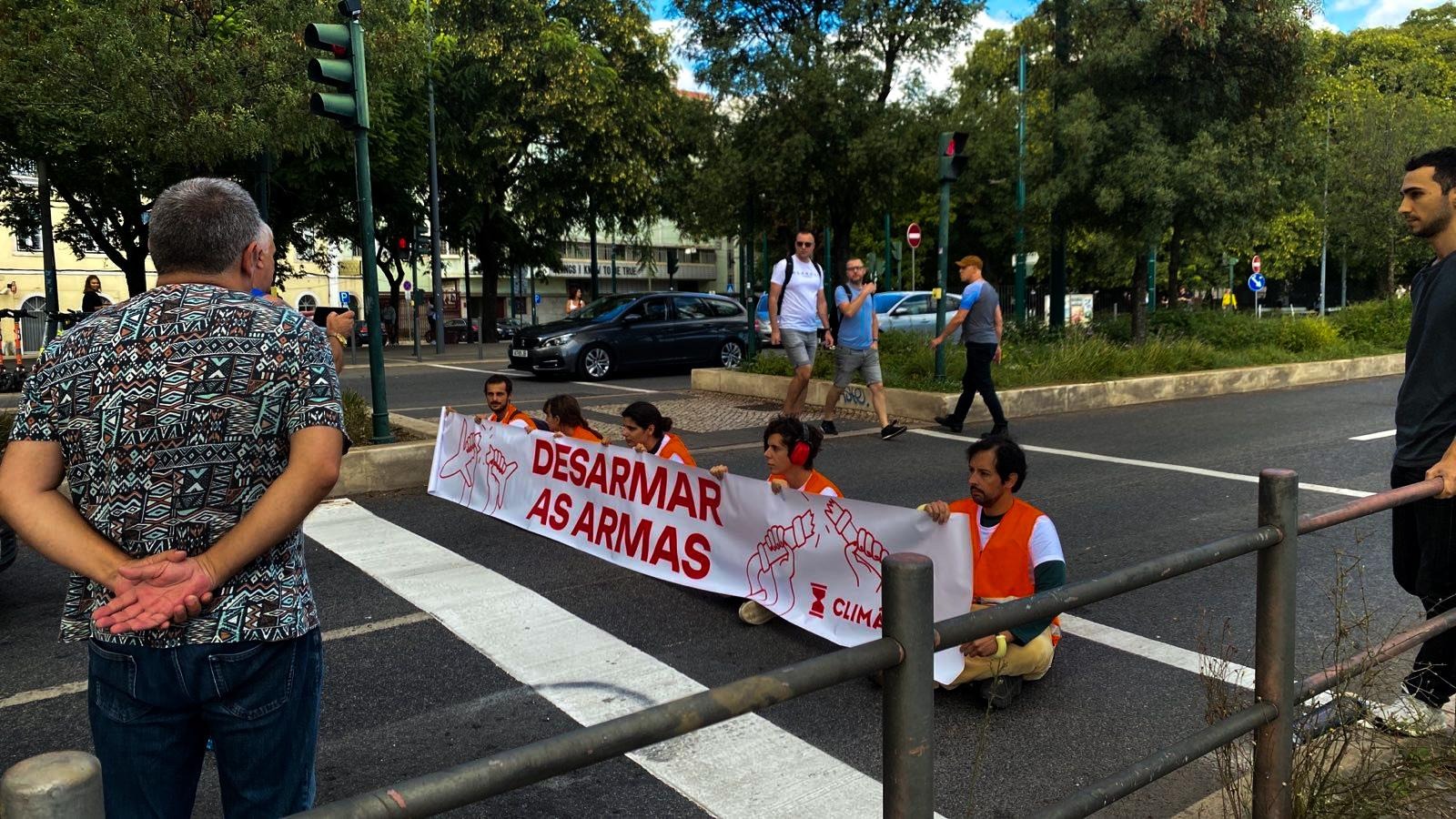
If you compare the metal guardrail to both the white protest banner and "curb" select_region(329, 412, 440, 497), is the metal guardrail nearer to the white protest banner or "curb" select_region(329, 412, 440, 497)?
the white protest banner

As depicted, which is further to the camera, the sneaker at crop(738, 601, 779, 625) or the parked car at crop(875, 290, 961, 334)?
the parked car at crop(875, 290, 961, 334)

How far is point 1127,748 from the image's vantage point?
3545 millimetres

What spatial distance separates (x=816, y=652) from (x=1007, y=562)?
933mm

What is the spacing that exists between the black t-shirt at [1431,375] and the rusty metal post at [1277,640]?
1.20 metres

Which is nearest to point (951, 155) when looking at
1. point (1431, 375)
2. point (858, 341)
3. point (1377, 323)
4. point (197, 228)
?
point (858, 341)

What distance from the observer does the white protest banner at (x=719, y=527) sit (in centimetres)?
421

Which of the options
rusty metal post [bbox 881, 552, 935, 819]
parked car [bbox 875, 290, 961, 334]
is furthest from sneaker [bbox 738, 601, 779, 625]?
parked car [bbox 875, 290, 961, 334]

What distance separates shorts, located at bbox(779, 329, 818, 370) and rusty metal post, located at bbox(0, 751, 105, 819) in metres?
9.87

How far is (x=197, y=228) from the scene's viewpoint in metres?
2.01

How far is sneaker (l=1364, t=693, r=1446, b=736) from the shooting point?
126 inches

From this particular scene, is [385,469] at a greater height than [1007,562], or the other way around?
[1007,562]

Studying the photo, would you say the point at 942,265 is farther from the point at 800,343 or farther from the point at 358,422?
the point at 358,422

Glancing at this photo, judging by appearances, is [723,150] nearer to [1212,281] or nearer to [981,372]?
[981,372]

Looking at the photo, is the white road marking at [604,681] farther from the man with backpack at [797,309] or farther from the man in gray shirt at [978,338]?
the man in gray shirt at [978,338]
